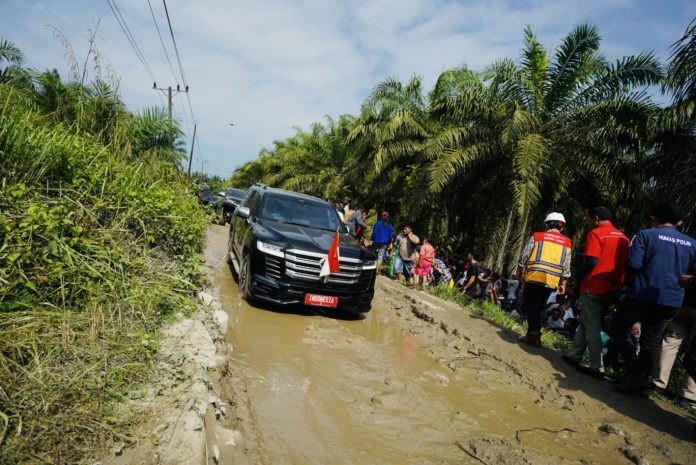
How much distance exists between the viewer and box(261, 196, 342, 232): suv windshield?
735 cm

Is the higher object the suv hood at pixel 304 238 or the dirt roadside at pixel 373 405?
the suv hood at pixel 304 238

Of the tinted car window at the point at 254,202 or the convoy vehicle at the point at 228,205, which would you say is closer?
the tinted car window at the point at 254,202

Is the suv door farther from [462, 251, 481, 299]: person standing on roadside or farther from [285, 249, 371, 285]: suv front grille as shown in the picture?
Answer: [462, 251, 481, 299]: person standing on roadside

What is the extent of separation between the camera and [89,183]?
14.3ft

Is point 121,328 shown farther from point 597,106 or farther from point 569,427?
point 597,106

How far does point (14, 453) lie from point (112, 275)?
180 centimetres

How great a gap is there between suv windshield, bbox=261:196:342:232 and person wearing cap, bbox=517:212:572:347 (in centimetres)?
310

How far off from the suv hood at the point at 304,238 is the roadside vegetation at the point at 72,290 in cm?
115

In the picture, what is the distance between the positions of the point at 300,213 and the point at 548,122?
7.79 metres

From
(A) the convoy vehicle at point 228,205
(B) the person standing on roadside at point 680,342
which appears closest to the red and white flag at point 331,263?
(B) the person standing on roadside at point 680,342

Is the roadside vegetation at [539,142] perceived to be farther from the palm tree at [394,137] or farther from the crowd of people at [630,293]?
the crowd of people at [630,293]

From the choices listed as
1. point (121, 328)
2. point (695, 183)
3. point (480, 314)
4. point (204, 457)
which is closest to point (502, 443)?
point (204, 457)

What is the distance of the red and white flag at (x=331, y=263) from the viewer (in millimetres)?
6098

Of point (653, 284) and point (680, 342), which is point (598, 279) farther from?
point (680, 342)
